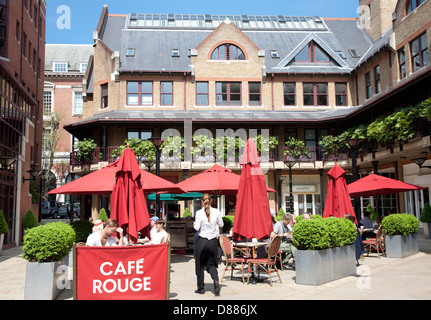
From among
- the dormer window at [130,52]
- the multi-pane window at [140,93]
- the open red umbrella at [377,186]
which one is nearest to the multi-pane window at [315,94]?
the multi-pane window at [140,93]

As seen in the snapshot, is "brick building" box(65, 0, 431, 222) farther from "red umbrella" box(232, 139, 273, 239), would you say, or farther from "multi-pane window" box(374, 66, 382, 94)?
"red umbrella" box(232, 139, 273, 239)

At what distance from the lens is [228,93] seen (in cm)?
3106

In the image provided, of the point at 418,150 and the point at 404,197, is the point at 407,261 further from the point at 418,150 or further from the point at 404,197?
the point at 404,197

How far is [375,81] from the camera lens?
28453mm

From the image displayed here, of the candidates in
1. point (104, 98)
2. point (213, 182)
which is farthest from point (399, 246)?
point (104, 98)

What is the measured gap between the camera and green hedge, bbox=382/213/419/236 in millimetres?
12547

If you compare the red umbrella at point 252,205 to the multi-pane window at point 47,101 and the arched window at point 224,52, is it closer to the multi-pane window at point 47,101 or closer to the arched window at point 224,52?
the arched window at point 224,52

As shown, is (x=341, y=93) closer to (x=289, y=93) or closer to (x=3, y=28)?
(x=289, y=93)

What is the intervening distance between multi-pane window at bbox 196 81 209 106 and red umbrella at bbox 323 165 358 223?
1919 centimetres

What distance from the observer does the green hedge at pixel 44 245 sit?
23.9ft

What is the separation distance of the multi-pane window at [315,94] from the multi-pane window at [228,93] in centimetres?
508

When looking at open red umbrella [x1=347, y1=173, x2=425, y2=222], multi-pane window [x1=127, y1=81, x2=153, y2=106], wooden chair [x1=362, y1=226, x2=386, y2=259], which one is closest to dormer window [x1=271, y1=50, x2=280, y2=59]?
multi-pane window [x1=127, y1=81, x2=153, y2=106]

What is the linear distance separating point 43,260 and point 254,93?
2551 centimetres
